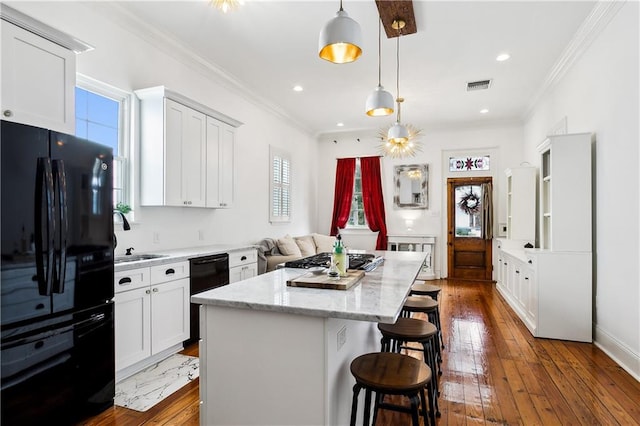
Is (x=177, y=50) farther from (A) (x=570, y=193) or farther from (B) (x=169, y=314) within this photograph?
(A) (x=570, y=193)

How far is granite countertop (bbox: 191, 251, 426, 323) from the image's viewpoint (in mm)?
1526

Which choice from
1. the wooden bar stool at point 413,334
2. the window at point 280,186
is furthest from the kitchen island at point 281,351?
the window at point 280,186

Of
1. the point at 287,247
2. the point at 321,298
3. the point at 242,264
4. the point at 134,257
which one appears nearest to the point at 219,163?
the point at 242,264

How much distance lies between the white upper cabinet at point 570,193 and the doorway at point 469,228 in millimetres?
3349

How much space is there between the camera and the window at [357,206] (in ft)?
26.5

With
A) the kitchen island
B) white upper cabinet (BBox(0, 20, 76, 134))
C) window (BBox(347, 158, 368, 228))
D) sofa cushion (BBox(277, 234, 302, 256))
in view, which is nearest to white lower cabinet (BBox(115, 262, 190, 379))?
white upper cabinet (BBox(0, 20, 76, 134))

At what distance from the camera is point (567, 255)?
374cm

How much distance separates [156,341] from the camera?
119 inches

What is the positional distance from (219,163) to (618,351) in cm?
454

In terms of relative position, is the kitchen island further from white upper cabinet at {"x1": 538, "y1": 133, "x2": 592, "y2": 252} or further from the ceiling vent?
the ceiling vent

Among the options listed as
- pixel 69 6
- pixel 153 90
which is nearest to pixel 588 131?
pixel 153 90

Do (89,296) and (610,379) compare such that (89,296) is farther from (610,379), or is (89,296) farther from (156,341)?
(610,379)

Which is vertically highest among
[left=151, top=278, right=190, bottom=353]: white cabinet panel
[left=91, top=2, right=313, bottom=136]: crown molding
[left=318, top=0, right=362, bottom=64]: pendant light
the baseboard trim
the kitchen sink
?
[left=91, top=2, right=313, bottom=136]: crown molding

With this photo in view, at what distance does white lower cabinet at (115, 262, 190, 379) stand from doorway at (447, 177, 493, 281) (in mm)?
5775
